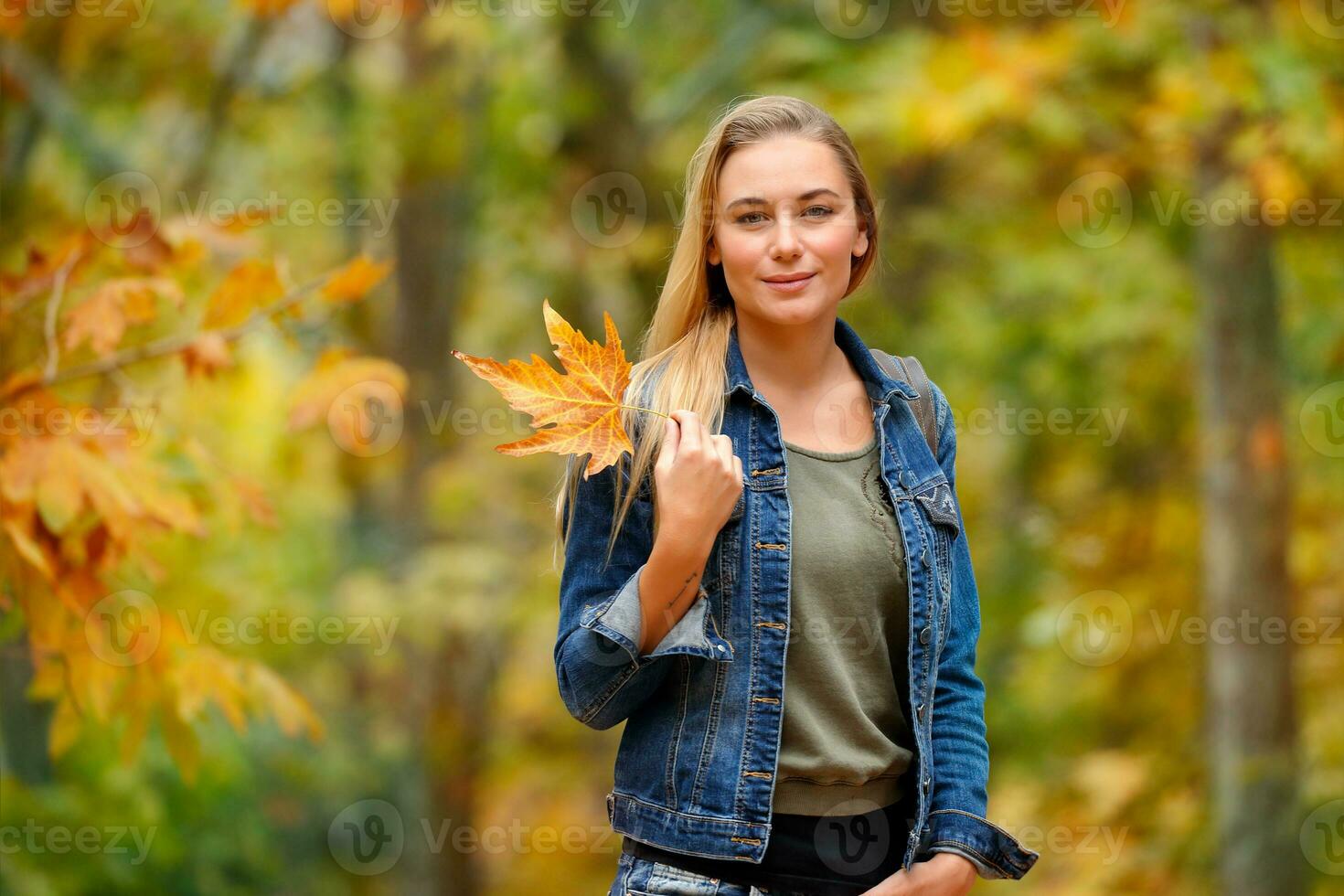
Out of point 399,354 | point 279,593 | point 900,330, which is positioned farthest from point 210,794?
point 900,330

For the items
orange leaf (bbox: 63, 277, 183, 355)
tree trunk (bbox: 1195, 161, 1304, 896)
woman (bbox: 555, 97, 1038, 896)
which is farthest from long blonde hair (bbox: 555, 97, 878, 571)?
tree trunk (bbox: 1195, 161, 1304, 896)

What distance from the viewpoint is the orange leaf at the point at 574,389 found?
5.76 feet

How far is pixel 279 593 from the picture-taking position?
6848mm

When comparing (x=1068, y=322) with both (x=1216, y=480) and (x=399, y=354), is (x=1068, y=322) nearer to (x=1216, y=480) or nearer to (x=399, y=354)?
(x=1216, y=480)

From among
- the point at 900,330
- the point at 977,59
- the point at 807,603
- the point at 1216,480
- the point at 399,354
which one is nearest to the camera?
the point at 807,603

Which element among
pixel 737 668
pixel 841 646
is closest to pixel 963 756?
pixel 841 646

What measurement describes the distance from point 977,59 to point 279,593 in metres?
4.01

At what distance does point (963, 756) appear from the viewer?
1.94 meters

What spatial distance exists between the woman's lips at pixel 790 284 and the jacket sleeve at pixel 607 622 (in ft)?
1.09

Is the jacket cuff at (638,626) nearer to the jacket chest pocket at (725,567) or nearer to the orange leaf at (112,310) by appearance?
the jacket chest pocket at (725,567)

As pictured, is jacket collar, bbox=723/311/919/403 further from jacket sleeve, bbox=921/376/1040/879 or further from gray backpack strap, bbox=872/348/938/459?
jacket sleeve, bbox=921/376/1040/879

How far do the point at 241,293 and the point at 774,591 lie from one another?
5.25ft

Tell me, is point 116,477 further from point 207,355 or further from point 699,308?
point 699,308

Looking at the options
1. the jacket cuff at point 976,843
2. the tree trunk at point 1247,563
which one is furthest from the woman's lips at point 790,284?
the tree trunk at point 1247,563
